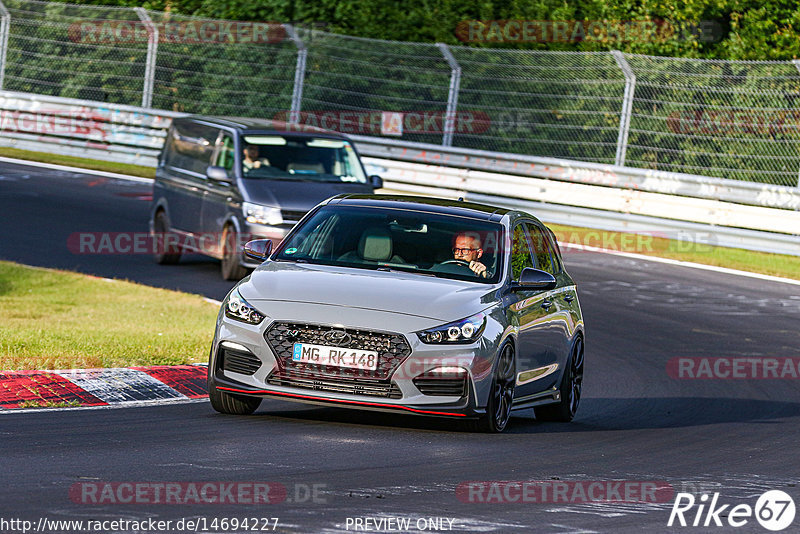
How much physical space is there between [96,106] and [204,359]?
1845 cm

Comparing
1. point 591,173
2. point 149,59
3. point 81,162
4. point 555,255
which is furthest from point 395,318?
point 149,59

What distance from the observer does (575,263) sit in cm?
2141

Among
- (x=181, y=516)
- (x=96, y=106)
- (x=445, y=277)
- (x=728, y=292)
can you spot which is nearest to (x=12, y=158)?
(x=96, y=106)

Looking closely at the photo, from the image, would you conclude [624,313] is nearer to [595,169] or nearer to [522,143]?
[595,169]

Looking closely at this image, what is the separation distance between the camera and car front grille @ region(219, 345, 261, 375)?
30.6ft

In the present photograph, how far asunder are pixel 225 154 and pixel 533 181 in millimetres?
8826

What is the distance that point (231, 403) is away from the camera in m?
9.82

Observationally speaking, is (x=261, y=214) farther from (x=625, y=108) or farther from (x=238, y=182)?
(x=625, y=108)

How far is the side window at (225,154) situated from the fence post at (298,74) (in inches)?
400

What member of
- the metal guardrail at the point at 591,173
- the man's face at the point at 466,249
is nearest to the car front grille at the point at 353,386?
the man's face at the point at 466,249

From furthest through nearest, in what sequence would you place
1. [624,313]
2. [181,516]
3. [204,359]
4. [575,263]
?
[575,263], [624,313], [204,359], [181,516]

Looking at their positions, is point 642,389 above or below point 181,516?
below

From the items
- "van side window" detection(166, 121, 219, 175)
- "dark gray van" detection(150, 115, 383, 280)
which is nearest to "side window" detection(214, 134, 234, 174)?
"dark gray van" detection(150, 115, 383, 280)

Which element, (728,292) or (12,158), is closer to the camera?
(728,292)
